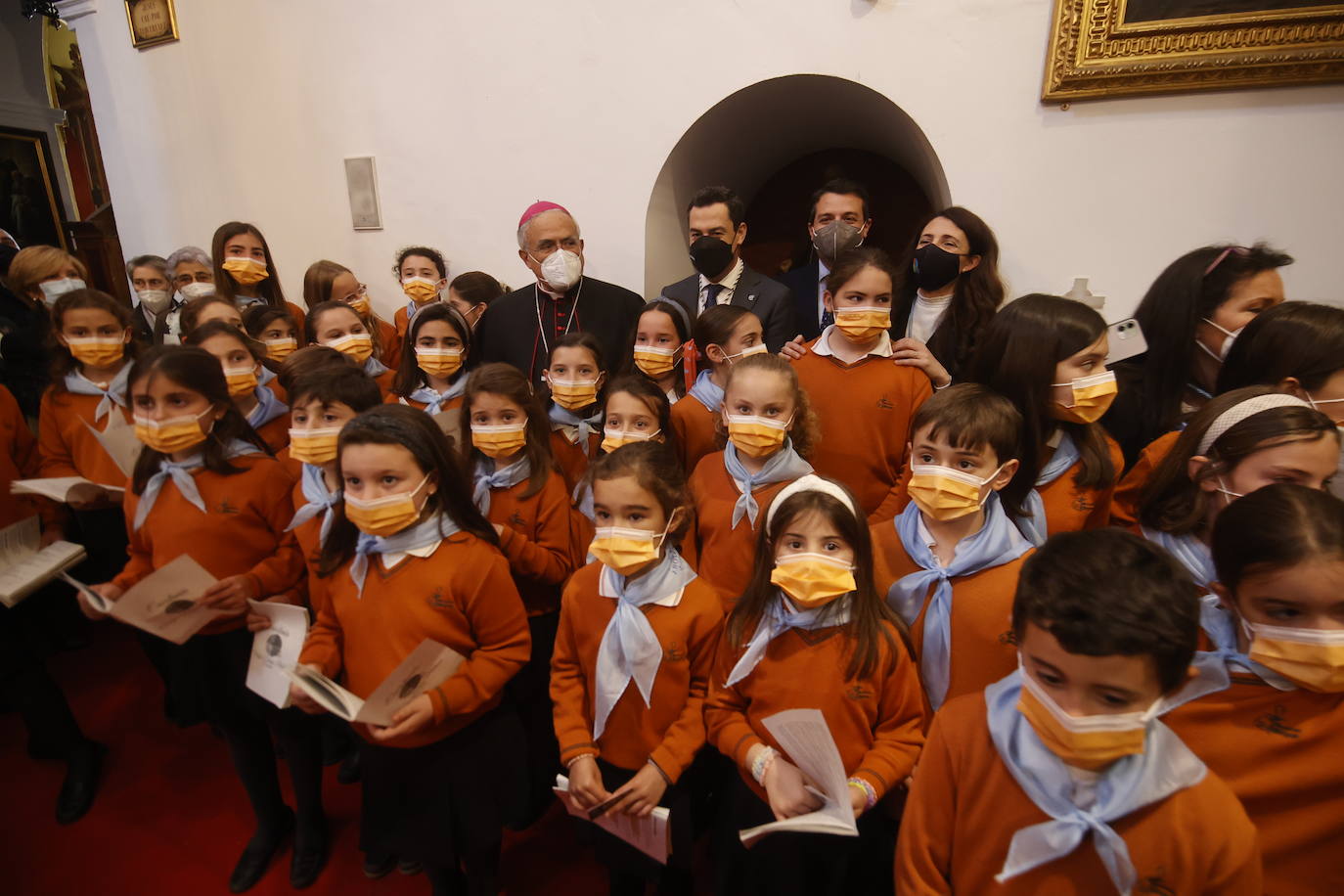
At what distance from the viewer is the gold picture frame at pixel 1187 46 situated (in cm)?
278

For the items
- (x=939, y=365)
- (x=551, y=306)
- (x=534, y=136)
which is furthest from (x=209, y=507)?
(x=534, y=136)

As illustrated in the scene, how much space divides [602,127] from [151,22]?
427 centimetres

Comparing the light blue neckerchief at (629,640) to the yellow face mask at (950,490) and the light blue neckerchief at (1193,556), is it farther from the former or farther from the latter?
the light blue neckerchief at (1193,556)

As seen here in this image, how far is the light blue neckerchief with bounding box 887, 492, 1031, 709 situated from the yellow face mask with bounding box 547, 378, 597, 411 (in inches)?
58.7

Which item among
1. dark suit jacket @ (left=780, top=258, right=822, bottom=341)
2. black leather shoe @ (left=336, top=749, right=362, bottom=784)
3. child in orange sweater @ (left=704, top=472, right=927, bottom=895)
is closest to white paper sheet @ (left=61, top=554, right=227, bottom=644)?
black leather shoe @ (left=336, top=749, right=362, bottom=784)

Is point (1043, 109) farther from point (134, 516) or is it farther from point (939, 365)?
point (134, 516)

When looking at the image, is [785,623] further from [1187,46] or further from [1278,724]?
[1187,46]

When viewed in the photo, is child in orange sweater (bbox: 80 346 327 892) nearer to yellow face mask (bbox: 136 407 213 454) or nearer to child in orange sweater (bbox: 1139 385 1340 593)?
yellow face mask (bbox: 136 407 213 454)

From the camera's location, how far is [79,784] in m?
2.72

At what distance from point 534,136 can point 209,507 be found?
3188mm

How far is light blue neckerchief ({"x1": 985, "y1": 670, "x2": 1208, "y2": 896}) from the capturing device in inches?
42.1

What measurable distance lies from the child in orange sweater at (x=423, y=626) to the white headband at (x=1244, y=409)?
6.73ft

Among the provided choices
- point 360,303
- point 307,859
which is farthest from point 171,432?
point 360,303

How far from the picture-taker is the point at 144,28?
5207mm
